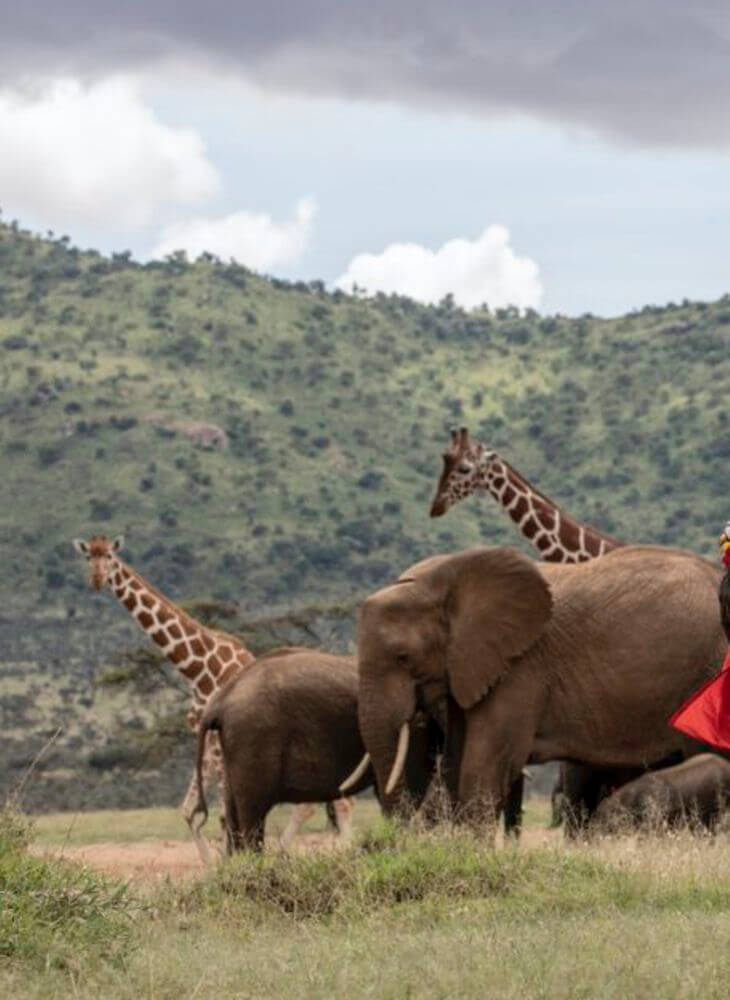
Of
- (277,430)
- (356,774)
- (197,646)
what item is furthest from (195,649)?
(277,430)

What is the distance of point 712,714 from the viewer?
10.0 m

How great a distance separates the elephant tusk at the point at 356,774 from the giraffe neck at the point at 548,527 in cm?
427

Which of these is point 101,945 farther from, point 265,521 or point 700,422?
point 700,422

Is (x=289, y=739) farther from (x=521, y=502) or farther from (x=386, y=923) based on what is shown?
(x=386, y=923)

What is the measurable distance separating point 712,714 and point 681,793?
6768 mm

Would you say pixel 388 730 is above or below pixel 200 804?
above

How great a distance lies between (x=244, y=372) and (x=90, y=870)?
78.2 m

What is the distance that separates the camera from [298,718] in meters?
15.8

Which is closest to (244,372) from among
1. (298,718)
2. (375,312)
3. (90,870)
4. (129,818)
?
(375,312)

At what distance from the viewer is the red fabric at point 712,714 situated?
10008 mm

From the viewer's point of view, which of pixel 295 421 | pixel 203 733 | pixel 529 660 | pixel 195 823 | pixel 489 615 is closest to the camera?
pixel 489 615

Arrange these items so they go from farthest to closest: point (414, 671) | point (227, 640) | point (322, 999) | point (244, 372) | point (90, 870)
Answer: point (244, 372) < point (227, 640) < point (414, 671) < point (90, 870) < point (322, 999)

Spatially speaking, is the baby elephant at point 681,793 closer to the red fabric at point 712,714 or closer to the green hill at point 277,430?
the red fabric at point 712,714

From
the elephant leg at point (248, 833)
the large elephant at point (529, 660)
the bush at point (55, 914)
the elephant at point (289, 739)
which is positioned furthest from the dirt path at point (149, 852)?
the bush at point (55, 914)
